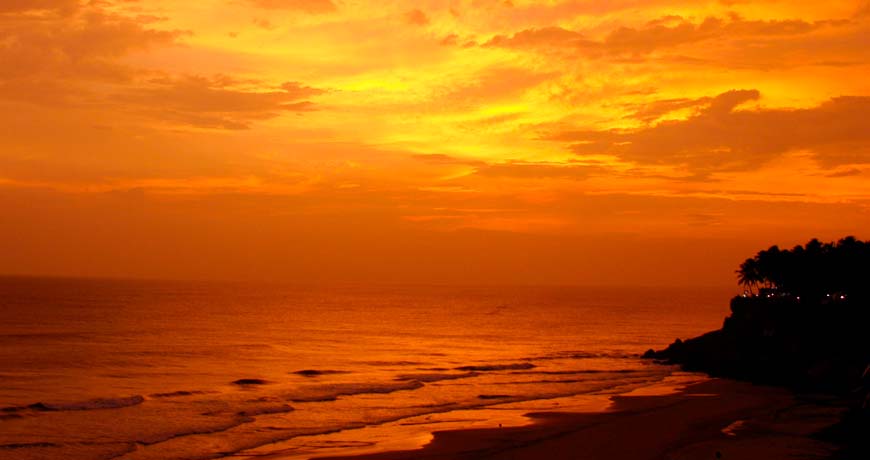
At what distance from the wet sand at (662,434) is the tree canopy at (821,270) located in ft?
94.1

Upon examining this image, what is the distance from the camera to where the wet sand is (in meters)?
31.9

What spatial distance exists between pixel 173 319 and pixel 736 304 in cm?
9068

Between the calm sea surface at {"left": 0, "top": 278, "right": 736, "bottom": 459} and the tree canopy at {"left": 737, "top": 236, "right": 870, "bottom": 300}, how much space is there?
1755cm

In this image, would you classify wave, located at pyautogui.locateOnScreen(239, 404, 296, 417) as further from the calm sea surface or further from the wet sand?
the wet sand

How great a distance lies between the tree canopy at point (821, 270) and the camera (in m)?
73.8

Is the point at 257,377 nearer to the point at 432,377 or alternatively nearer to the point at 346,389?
the point at 346,389

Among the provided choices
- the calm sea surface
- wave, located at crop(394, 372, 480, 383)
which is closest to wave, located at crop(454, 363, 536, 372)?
the calm sea surface

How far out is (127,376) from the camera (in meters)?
58.6

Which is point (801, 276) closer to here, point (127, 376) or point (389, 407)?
point (389, 407)

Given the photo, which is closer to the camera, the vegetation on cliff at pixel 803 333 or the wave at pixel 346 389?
the wave at pixel 346 389

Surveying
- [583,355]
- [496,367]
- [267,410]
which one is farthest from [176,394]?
[583,355]

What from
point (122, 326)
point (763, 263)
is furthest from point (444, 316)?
point (763, 263)

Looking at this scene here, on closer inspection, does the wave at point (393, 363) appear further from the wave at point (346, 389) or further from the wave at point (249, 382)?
the wave at point (249, 382)

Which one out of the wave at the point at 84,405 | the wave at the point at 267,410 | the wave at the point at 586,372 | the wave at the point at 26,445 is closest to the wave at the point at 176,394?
the wave at the point at 84,405
